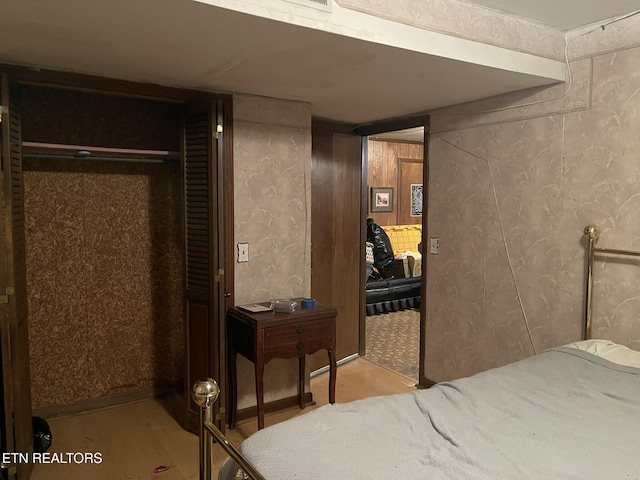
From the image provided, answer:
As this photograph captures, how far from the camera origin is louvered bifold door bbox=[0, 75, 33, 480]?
92.0 inches

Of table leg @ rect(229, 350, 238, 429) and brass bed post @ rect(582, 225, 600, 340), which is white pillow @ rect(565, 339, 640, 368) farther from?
table leg @ rect(229, 350, 238, 429)

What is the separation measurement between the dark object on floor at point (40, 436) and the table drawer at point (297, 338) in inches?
52.1

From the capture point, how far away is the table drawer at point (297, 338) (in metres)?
2.87

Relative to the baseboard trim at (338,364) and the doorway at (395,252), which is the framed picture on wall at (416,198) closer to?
the doorway at (395,252)

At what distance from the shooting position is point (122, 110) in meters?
3.29

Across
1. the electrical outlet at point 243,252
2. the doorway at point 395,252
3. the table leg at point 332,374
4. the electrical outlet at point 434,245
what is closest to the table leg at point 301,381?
the table leg at point 332,374

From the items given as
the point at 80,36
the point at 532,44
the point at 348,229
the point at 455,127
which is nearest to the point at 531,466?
the point at 532,44

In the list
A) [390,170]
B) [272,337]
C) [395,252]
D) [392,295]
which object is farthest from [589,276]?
[390,170]

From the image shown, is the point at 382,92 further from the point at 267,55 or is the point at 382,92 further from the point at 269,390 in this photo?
the point at 269,390

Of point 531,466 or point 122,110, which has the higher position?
point 122,110

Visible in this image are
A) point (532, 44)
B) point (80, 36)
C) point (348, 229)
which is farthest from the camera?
point (348, 229)

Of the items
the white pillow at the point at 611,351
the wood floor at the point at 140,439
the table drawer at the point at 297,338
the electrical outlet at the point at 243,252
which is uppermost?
the electrical outlet at the point at 243,252

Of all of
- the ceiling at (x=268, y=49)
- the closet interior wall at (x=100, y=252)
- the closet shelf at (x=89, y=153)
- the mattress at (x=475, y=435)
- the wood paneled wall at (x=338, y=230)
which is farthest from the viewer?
the wood paneled wall at (x=338, y=230)

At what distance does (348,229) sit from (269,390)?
159 centimetres
